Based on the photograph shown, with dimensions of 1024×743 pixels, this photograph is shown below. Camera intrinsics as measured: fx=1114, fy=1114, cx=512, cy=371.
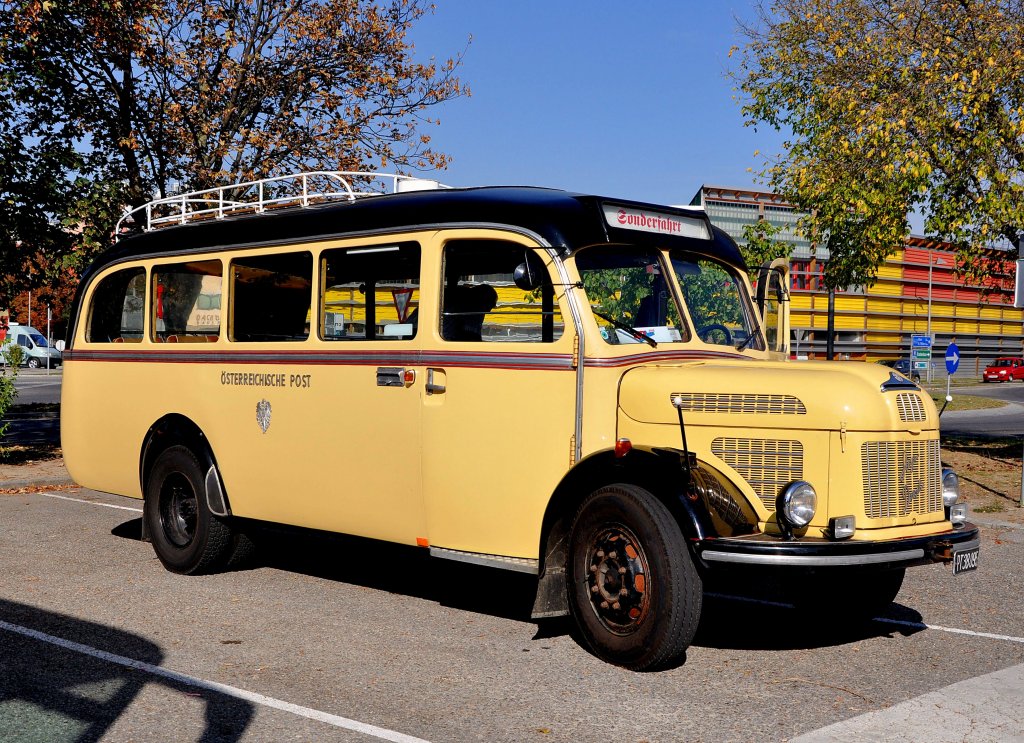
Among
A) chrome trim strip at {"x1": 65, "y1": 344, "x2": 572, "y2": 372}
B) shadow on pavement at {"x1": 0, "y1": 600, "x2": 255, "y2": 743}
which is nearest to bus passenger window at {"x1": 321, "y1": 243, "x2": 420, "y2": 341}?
chrome trim strip at {"x1": 65, "y1": 344, "x2": 572, "y2": 372}

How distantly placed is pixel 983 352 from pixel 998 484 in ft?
282

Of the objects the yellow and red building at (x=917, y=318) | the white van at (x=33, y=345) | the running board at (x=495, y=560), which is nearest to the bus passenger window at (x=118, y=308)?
the running board at (x=495, y=560)

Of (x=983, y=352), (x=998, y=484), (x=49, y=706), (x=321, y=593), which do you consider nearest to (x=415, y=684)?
(x=49, y=706)

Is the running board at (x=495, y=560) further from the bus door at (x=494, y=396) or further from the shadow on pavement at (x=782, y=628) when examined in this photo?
the shadow on pavement at (x=782, y=628)

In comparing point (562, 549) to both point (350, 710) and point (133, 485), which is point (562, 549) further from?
point (133, 485)

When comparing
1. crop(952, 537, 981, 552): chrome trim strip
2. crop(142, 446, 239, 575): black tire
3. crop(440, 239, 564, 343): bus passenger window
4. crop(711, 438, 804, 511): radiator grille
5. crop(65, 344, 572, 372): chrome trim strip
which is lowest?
crop(142, 446, 239, 575): black tire

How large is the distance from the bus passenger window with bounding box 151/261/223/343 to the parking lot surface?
5.66 feet

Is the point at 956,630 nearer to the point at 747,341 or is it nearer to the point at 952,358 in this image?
the point at 747,341

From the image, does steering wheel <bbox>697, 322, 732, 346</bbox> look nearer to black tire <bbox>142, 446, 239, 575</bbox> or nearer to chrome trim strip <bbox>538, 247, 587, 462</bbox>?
chrome trim strip <bbox>538, 247, 587, 462</bbox>

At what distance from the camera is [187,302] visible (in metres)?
8.71

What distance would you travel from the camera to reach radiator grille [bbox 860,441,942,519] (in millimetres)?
5645

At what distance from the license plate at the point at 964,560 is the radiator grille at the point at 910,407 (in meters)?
0.71

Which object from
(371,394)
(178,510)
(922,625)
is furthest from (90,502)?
(922,625)

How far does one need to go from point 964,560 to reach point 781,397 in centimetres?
131
